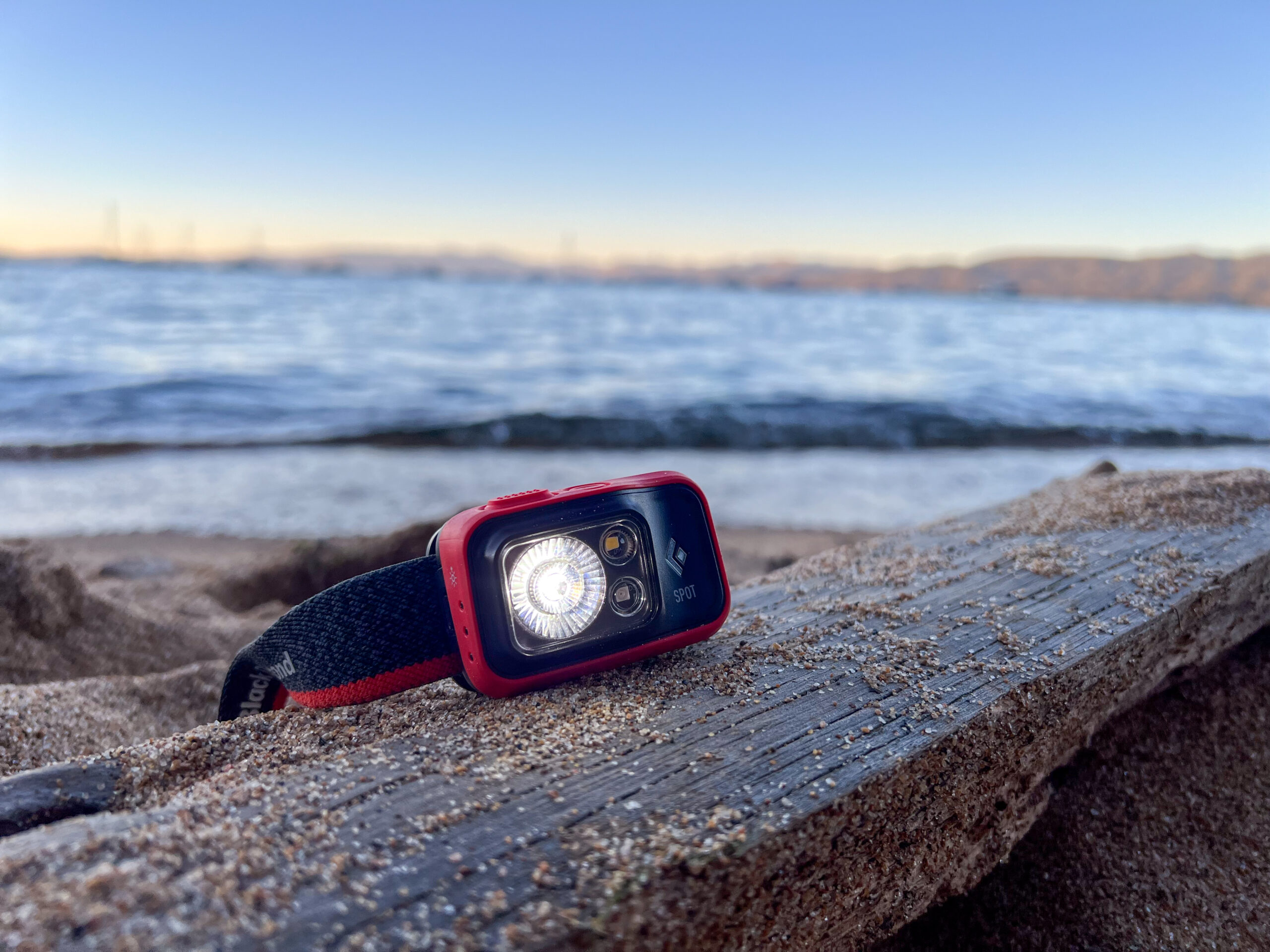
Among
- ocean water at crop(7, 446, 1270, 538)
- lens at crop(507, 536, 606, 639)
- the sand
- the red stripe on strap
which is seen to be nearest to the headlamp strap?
the red stripe on strap

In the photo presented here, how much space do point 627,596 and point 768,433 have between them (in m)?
8.09

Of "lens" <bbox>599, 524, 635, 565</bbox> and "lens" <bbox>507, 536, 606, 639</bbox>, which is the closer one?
"lens" <bbox>507, 536, 606, 639</bbox>

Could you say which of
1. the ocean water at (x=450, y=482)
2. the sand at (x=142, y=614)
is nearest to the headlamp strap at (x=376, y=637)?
the sand at (x=142, y=614)

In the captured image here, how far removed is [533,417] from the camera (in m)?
9.73

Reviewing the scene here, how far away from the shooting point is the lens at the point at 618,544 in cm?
151

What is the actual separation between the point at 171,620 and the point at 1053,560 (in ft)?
10.1

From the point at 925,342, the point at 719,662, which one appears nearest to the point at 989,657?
the point at 719,662

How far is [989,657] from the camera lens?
156 centimetres

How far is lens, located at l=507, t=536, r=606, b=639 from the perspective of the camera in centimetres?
140

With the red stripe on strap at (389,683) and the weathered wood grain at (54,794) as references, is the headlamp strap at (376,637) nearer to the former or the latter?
the red stripe on strap at (389,683)

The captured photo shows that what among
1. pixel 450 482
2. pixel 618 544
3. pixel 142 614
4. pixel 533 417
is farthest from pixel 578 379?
pixel 618 544

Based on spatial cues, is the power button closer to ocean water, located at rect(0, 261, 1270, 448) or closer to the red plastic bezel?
the red plastic bezel

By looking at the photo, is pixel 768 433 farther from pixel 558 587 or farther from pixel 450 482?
pixel 558 587

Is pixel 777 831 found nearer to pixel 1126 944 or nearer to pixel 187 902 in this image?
pixel 187 902
